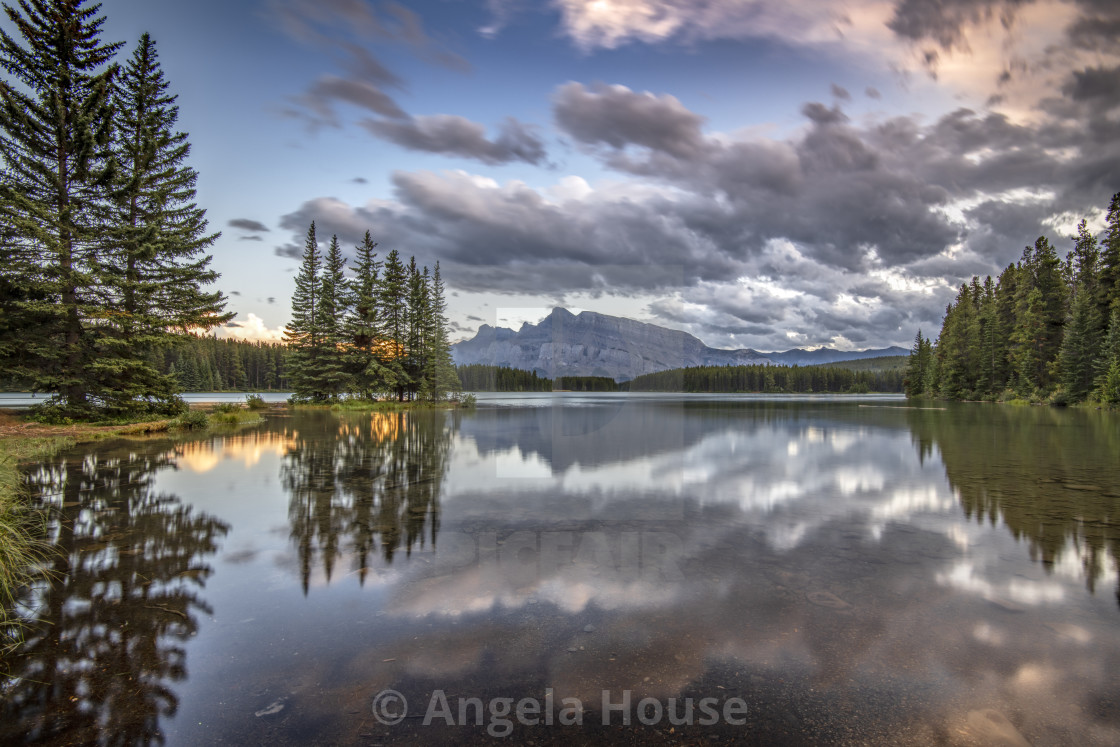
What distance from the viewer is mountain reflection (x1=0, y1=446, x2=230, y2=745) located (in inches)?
140

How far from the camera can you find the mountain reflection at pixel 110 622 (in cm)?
356

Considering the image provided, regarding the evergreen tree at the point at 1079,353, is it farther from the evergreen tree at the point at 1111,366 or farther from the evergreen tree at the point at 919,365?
the evergreen tree at the point at 919,365

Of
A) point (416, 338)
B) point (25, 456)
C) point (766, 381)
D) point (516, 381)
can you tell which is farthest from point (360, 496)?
point (766, 381)

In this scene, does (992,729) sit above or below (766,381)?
below

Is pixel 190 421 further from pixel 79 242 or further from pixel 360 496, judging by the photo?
pixel 360 496

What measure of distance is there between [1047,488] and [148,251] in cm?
3497

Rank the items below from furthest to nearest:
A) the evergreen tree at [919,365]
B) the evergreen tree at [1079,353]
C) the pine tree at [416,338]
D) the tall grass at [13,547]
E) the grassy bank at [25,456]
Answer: the evergreen tree at [919,365]
the pine tree at [416,338]
the evergreen tree at [1079,353]
the grassy bank at [25,456]
the tall grass at [13,547]

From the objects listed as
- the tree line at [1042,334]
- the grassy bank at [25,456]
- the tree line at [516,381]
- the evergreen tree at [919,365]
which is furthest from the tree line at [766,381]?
the grassy bank at [25,456]

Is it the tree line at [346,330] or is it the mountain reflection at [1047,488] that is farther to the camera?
the tree line at [346,330]

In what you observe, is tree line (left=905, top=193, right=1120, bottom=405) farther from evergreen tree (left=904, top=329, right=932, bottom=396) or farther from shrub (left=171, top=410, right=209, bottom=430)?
shrub (left=171, top=410, right=209, bottom=430)

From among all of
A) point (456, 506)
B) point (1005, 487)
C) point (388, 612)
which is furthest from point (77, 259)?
point (1005, 487)

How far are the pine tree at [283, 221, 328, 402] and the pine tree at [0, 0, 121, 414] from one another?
2517cm

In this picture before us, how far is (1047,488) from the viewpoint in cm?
1166

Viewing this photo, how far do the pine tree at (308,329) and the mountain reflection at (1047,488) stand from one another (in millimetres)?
48575
